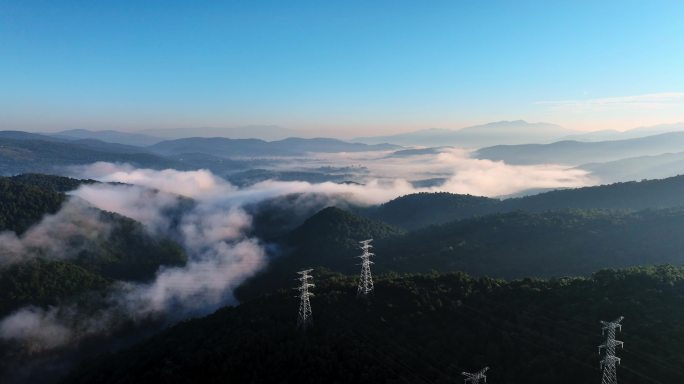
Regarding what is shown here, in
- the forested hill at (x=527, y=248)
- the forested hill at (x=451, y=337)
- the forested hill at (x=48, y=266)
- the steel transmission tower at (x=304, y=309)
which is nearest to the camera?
the forested hill at (x=451, y=337)

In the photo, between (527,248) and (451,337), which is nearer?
(451,337)

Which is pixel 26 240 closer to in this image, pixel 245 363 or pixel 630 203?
pixel 245 363

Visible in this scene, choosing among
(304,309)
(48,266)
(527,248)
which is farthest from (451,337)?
(48,266)

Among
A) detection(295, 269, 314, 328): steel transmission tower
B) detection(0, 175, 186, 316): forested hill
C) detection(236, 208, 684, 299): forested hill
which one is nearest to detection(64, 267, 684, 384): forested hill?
detection(295, 269, 314, 328): steel transmission tower

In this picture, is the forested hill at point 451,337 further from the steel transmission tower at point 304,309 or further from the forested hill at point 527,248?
the forested hill at point 527,248

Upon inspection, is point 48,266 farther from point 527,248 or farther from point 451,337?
point 527,248

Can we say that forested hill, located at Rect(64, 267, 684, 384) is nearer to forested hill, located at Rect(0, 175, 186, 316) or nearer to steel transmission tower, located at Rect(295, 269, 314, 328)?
steel transmission tower, located at Rect(295, 269, 314, 328)

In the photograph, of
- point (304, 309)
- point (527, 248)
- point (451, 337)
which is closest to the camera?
point (451, 337)

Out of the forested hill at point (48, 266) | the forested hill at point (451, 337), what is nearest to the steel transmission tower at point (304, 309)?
the forested hill at point (451, 337)
